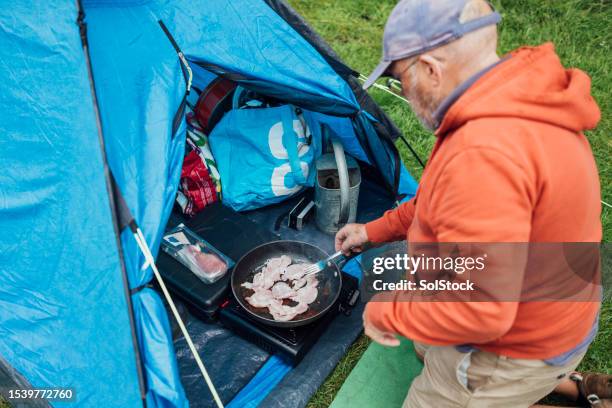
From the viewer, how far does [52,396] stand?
186 cm

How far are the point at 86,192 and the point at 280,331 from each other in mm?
975

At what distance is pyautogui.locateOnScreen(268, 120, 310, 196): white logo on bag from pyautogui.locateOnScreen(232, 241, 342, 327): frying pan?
464 mm

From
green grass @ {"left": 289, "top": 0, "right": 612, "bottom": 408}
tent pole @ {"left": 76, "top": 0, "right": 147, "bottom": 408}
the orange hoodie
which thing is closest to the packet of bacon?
tent pole @ {"left": 76, "top": 0, "right": 147, "bottom": 408}

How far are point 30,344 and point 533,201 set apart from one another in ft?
5.95

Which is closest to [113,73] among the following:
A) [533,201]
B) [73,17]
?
[73,17]

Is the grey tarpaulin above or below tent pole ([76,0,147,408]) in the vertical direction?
below

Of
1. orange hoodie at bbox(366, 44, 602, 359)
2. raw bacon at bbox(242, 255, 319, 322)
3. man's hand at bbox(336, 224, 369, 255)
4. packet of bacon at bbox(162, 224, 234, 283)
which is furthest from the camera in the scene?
packet of bacon at bbox(162, 224, 234, 283)

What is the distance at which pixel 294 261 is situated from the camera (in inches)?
99.1

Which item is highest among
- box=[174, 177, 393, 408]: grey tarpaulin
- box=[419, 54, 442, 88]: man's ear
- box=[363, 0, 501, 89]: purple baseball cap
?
box=[363, 0, 501, 89]: purple baseball cap

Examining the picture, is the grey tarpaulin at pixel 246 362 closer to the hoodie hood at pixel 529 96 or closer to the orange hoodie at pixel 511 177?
the orange hoodie at pixel 511 177

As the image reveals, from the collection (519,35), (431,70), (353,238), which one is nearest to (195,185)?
(353,238)

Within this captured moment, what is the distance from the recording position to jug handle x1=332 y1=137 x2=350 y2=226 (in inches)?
97.7

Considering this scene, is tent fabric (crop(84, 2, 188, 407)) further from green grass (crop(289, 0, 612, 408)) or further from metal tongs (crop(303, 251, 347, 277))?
green grass (crop(289, 0, 612, 408))

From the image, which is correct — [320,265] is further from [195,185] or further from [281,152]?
[195,185]
